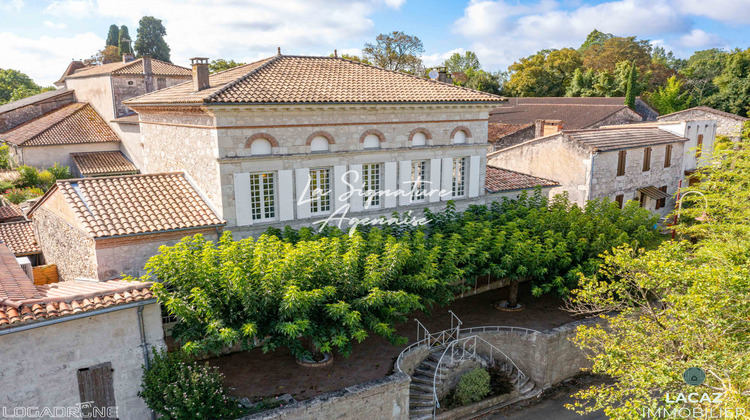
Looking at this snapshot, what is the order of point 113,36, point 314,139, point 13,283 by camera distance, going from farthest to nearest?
1. point 113,36
2. point 314,139
3. point 13,283

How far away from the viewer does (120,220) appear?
14484mm

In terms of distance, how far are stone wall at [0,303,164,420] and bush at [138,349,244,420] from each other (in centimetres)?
40

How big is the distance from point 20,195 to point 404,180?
2370 centimetres

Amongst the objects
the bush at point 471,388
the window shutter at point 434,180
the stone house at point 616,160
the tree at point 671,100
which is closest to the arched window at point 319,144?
the window shutter at point 434,180

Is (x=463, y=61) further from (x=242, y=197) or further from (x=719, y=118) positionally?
(x=242, y=197)

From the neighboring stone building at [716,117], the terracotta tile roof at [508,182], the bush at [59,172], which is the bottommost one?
the bush at [59,172]

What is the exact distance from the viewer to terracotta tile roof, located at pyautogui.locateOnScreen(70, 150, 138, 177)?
32.9m

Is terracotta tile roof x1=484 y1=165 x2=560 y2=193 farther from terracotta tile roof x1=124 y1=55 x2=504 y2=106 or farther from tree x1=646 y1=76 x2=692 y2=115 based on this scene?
tree x1=646 y1=76 x2=692 y2=115

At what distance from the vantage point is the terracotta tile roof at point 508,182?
2194cm

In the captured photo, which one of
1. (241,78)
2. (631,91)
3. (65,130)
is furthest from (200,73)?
(631,91)

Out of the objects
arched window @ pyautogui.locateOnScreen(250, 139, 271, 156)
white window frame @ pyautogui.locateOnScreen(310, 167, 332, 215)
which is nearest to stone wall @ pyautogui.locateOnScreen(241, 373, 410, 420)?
white window frame @ pyautogui.locateOnScreen(310, 167, 332, 215)

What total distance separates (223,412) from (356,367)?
172 inches

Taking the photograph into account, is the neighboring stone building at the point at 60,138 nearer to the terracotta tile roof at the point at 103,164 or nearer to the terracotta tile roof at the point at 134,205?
the terracotta tile roof at the point at 103,164

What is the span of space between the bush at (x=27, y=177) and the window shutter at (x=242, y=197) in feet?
77.3
